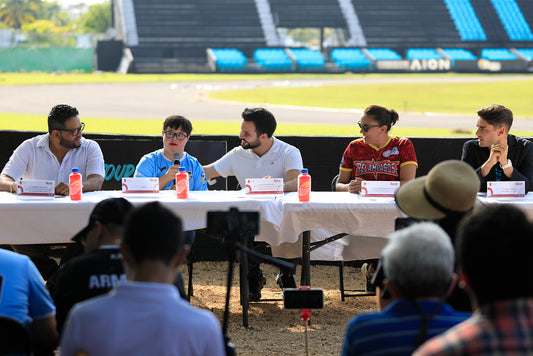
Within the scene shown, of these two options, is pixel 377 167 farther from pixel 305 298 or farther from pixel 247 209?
pixel 305 298

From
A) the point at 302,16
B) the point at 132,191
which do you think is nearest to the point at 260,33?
the point at 302,16

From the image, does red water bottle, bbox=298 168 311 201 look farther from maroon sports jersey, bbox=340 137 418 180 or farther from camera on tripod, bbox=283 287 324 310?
camera on tripod, bbox=283 287 324 310

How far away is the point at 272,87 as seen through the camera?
110 ft

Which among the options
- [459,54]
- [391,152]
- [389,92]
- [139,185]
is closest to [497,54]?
[459,54]

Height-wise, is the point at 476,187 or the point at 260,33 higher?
the point at 260,33

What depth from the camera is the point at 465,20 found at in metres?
53.9

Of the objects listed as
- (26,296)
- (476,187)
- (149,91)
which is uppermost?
(149,91)

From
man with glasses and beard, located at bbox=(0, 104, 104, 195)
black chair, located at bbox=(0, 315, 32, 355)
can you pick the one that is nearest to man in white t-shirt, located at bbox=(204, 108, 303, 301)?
man with glasses and beard, located at bbox=(0, 104, 104, 195)

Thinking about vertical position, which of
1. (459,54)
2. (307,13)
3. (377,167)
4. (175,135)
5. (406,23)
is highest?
(307,13)

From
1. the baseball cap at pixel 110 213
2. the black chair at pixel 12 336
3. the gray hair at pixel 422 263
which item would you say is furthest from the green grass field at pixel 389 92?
the black chair at pixel 12 336

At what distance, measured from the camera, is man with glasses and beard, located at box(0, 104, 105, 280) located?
536cm

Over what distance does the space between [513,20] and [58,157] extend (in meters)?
53.9

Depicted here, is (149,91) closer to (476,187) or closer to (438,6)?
(476,187)

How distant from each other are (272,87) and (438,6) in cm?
2738
